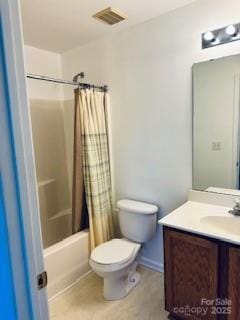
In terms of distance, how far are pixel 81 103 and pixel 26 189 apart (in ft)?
5.35

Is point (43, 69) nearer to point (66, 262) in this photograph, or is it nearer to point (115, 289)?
point (66, 262)

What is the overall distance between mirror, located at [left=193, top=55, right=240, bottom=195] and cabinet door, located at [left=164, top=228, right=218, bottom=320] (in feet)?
1.92

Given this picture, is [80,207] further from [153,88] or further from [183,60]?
[183,60]

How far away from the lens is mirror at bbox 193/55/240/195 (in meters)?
1.81

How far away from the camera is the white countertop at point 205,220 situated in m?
1.55

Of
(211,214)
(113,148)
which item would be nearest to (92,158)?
(113,148)

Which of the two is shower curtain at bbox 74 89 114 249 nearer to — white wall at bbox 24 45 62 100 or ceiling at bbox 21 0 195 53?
ceiling at bbox 21 0 195 53

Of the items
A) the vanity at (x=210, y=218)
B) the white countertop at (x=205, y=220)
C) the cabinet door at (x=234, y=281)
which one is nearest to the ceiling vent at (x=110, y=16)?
the vanity at (x=210, y=218)

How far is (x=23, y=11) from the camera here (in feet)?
5.99

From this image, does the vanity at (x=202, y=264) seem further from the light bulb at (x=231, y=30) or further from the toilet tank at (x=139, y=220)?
the light bulb at (x=231, y=30)

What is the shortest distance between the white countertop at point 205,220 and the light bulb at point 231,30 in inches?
50.9

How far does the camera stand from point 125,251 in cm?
209

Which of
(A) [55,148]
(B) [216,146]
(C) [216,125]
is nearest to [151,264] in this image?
(B) [216,146]

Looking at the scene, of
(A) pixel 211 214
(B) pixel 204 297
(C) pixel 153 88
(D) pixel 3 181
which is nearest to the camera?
(D) pixel 3 181
